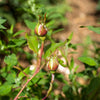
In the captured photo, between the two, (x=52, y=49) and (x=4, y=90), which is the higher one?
(x=52, y=49)

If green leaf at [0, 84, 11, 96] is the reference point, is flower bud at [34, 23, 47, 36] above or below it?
above

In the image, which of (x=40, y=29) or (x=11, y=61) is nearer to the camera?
(x=40, y=29)

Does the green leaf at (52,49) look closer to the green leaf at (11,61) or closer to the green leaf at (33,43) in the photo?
the green leaf at (33,43)

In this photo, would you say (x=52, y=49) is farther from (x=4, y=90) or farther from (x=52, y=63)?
(x=4, y=90)

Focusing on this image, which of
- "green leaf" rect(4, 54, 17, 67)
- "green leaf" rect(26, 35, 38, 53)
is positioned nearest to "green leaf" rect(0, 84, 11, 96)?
"green leaf" rect(4, 54, 17, 67)

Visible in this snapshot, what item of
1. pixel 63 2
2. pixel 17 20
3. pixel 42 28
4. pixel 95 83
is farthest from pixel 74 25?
pixel 42 28

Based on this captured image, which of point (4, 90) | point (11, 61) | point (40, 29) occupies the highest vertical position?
point (40, 29)

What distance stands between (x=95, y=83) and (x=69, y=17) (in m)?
2.71

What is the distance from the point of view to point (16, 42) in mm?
786

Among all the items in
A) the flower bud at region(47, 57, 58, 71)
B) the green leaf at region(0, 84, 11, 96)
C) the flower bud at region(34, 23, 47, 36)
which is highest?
the flower bud at region(34, 23, 47, 36)

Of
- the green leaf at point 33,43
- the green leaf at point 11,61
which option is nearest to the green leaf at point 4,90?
the green leaf at point 11,61

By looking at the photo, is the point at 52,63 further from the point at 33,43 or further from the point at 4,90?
the point at 4,90

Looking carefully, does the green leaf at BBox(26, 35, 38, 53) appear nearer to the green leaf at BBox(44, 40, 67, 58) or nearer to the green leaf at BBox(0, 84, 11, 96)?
the green leaf at BBox(44, 40, 67, 58)

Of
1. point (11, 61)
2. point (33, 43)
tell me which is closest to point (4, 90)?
point (11, 61)
